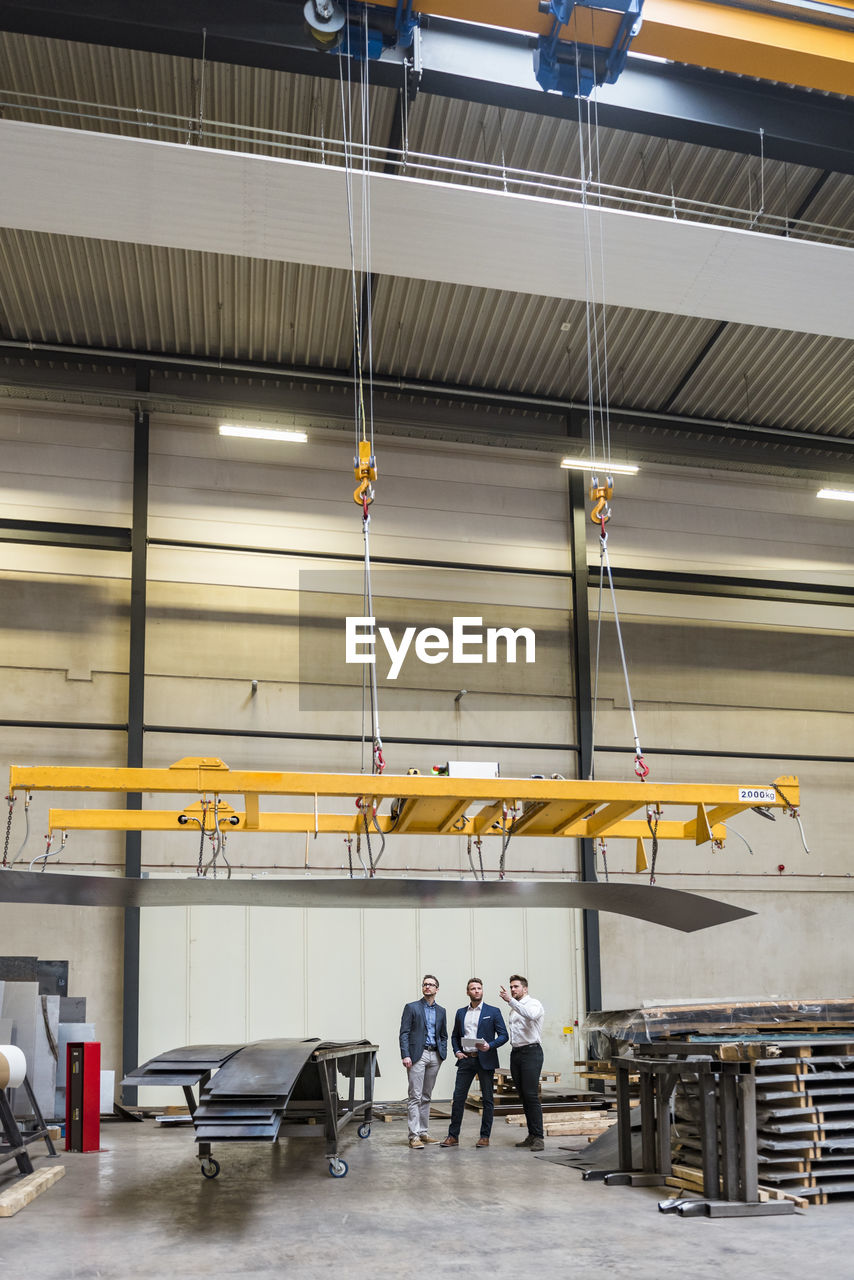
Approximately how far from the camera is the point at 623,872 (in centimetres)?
1631

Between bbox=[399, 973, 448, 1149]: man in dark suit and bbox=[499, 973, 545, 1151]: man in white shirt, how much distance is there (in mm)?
735

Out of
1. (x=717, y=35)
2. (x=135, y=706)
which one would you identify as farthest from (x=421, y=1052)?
(x=717, y=35)

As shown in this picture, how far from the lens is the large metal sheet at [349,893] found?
725cm

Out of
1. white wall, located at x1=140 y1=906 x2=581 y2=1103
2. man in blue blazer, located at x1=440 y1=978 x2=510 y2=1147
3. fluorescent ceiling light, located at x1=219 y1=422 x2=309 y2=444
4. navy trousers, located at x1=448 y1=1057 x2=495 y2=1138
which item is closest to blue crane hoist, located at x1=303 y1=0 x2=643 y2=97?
fluorescent ceiling light, located at x1=219 y1=422 x2=309 y2=444

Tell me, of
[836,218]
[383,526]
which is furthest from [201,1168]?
[836,218]

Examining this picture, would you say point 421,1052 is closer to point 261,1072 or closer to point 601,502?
point 261,1072

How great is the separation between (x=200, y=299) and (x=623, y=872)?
9.85 m

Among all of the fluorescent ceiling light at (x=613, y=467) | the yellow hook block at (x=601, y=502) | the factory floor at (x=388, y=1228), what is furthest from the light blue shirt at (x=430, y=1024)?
the fluorescent ceiling light at (x=613, y=467)

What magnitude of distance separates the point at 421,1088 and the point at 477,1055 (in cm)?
69

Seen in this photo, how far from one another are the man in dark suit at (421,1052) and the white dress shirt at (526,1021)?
2.47 ft

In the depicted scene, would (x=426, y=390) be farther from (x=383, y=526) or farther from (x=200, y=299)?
(x=200, y=299)

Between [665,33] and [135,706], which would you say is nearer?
[665,33]

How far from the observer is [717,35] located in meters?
10.1

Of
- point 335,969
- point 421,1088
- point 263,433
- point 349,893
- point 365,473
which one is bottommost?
point 421,1088
